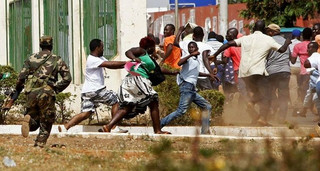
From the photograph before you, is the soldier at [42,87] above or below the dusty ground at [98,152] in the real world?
above

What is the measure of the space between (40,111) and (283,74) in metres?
5.53

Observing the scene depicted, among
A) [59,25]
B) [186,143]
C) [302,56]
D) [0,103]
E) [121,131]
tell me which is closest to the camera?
[186,143]

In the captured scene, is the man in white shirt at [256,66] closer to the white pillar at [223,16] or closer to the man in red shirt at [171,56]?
the man in red shirt at [171,56]

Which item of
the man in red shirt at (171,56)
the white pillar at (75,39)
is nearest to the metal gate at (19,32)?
the white pillar at (75,39)

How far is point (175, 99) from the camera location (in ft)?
53.8

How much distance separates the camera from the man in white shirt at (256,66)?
52.4ft

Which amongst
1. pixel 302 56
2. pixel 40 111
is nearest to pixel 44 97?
pixel 40 111

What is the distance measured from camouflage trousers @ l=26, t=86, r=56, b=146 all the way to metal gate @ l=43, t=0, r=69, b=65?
7498 mm

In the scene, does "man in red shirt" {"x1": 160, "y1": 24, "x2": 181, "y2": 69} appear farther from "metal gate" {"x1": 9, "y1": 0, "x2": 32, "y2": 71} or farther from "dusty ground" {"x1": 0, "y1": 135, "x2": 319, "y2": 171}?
"metal gate" {"x1": 9, "y1": 0, "x2": 32, "y2": 71}

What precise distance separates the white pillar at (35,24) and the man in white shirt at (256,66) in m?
5.89

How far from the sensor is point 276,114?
16.7 meters

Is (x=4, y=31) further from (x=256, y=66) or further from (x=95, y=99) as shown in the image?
(x=256, y=66)

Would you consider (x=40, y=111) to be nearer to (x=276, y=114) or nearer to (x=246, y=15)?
(x=276, y=114)

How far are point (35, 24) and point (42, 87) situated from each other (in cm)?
955
